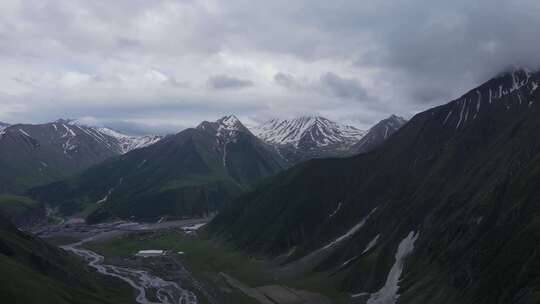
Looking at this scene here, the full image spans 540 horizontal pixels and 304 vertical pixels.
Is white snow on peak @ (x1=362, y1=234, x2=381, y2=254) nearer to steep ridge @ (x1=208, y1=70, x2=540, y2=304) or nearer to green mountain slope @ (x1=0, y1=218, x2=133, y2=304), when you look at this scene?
steep ridge @ (x1=208, y1=70, x2=540, y2=304)

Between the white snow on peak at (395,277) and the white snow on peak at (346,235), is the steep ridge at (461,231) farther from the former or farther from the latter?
the white snow on peak at (395,277)

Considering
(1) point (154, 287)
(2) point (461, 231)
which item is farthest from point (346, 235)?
(1) point (154, 287)

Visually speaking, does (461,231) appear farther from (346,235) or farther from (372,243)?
(346,235)

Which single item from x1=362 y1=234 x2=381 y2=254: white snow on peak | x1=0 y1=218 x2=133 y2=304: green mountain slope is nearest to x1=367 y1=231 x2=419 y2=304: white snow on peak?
x1=362 y1=234 x2=381 y2=254: white snow on peak

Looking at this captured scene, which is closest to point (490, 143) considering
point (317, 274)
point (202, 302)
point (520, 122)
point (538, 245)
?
point (520, 122)

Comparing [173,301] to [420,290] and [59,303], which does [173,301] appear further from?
[420,290]

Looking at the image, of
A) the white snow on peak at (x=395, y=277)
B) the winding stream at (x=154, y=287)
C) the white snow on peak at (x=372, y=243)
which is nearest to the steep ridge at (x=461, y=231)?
the white snow on peak at (x=395, y=277)
